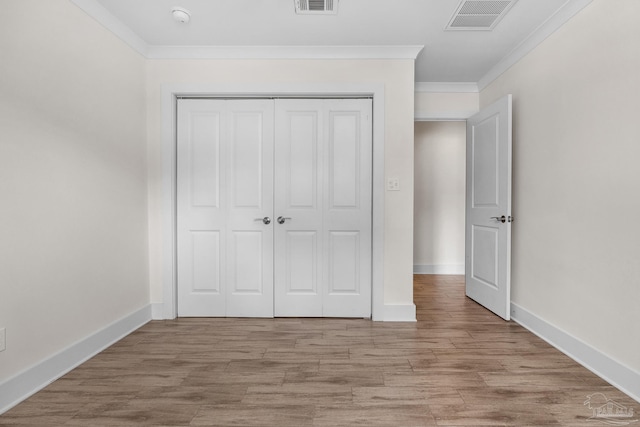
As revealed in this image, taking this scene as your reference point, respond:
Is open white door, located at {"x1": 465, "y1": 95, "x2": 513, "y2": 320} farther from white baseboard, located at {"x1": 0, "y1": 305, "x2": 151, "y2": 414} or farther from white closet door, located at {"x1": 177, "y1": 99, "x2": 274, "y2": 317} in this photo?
white baseboard, located at {"x1": 0, "y1": 305, "x2": 151, "y2": 414}

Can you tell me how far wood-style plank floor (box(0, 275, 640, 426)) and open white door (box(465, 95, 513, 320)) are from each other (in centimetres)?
51

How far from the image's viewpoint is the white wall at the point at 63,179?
1839 millimetres

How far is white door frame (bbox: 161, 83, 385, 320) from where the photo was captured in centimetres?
315

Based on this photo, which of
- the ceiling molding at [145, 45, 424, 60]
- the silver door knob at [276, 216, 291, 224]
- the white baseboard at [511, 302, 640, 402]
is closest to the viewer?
the white baseboard at [511, 302, 640, 402]

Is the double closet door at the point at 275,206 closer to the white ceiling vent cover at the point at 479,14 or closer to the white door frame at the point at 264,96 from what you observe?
the white door frame at the point at 264,96

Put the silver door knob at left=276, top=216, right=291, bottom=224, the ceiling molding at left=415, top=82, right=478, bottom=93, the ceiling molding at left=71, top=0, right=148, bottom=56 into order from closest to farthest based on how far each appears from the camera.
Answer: the ceiling molding at left=71, top=0, right=148, bottom=56
the silver door knob at left=276, top=216, right=291, bottom=224
the ceiling molding at left=415, top=82, right=478, bottom=93

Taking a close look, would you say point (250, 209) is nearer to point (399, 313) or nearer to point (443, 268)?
point (399, 313)

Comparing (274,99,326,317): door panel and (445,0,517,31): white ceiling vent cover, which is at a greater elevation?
(445,0,517,31): white ceiling vent cover

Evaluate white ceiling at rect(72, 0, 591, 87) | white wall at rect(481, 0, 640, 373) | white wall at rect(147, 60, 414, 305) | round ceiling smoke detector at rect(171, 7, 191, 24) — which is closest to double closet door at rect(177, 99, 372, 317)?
white wall at rect(147, 60, 414, 305)

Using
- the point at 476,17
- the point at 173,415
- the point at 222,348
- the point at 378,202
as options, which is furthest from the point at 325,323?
the point at 476,17

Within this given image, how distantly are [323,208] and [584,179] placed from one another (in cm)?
201

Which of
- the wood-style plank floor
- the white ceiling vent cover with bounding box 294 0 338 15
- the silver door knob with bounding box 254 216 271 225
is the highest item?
the white ceiling vent cover with bounding box 294 0 338 15

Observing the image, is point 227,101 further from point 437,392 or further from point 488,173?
point 437,392

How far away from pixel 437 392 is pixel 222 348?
1543mm
